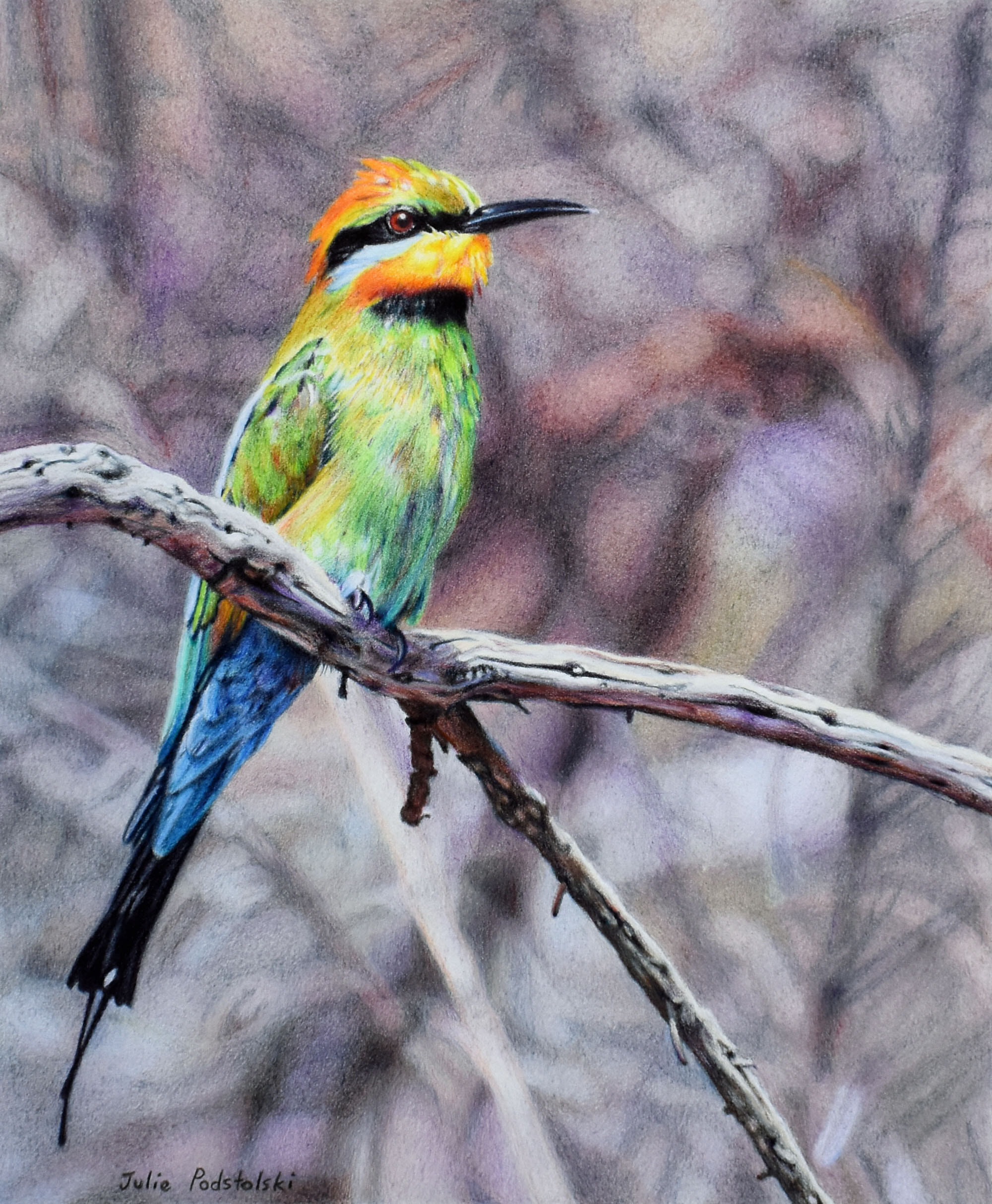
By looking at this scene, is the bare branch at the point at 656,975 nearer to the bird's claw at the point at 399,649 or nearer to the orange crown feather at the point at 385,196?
the bird's claw at the point at 399,649

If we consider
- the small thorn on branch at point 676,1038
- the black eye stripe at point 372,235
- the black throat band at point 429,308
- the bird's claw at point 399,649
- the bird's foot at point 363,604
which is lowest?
the small thorn on branch at point 676,1038

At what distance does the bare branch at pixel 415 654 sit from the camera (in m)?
0.93

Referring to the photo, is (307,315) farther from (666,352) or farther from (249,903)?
(249,903)

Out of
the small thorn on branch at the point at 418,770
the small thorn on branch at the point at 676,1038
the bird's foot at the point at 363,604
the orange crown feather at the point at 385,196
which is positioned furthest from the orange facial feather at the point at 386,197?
the small thorn on branch at the point at 676,1038

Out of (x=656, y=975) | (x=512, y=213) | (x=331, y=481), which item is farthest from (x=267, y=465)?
(x=656, y=975)

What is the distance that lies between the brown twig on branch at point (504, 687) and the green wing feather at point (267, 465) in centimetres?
13

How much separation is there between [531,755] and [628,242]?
0.67 m

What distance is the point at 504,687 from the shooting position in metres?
1.07

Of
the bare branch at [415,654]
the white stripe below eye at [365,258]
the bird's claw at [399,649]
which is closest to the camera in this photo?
the bare branch at [415,654]

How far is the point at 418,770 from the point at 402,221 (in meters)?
0.67

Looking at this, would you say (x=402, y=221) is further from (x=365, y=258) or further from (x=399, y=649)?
(x=399, y=649)

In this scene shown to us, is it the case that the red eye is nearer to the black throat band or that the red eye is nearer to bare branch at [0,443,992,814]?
the black throat band

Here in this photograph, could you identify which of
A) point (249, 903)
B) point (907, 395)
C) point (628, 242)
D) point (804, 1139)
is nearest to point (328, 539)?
point (249, 903)

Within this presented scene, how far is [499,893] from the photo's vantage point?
121cm
